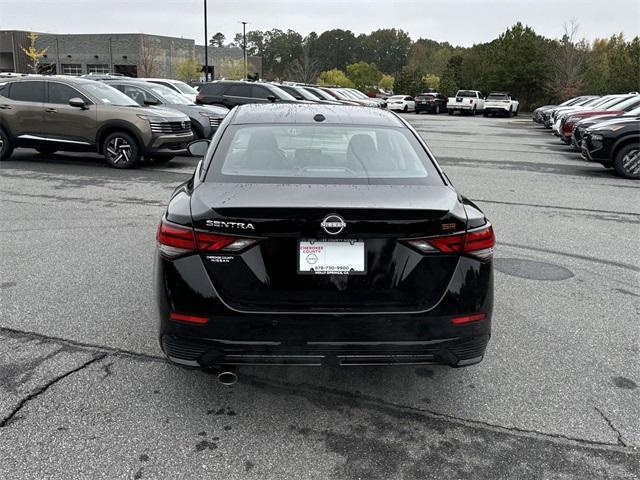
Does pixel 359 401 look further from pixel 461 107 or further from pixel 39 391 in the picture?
pixel 461 107

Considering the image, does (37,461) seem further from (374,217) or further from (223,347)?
(374,217)

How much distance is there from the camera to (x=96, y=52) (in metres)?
72.4

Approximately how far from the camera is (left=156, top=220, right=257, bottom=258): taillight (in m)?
2.86

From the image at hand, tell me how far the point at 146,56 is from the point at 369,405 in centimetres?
6684

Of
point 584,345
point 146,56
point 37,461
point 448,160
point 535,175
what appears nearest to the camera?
point 37,461

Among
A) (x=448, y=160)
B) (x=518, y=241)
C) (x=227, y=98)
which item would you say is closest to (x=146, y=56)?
(x=227, y=98)

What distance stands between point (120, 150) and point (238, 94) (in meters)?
9.08

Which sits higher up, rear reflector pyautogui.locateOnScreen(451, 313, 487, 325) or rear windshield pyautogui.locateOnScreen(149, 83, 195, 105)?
rear windshield pyautogui.locateOnScreen(149, 83, 195, 105)

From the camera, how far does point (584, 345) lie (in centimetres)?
419

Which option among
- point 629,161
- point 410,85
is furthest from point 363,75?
point 629,161

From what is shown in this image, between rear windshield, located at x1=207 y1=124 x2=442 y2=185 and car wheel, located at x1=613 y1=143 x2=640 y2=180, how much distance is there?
9964 mm

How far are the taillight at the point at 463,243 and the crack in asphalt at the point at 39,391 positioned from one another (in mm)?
2217

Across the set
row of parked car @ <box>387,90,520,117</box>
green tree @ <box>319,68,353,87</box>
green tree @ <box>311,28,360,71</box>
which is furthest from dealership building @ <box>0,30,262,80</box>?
green tree @ <box>311,28,360,71</box>

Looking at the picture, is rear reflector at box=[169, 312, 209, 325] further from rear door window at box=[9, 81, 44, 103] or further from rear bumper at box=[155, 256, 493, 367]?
rear door window at box=[9, 81, 44, 103]
